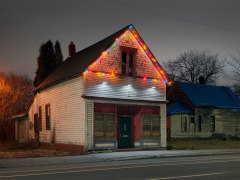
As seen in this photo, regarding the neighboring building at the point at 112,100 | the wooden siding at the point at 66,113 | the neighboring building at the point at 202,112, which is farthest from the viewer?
the neighboring building at the point at 202,112

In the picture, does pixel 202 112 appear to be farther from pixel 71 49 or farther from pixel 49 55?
pixel 49 55

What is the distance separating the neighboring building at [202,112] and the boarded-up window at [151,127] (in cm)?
1117

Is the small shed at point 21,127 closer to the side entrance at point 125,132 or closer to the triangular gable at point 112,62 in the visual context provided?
the side entrance at point 125,132

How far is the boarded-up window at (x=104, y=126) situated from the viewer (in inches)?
846

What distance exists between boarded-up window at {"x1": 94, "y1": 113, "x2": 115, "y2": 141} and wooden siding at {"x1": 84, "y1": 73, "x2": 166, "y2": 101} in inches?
56.1

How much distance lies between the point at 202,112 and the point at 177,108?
3.93 metres

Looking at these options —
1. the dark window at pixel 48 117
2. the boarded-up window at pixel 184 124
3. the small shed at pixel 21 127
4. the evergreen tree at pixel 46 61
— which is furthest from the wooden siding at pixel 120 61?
the evergreen tree at pixel 46 61

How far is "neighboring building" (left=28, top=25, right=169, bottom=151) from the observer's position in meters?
21.5

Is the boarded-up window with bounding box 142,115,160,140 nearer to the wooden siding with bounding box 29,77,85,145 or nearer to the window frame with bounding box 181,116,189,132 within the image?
the wooden siding with bounding box 29,77,85,145

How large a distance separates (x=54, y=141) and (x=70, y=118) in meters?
3.87

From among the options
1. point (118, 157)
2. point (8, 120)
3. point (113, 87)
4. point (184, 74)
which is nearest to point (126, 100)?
point (113, 87)

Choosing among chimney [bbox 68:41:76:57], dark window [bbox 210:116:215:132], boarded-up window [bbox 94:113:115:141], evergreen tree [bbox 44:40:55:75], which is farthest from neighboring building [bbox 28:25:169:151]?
evergreen tree [bbox 44:40:55:75]

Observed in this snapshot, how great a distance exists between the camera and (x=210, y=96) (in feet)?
133

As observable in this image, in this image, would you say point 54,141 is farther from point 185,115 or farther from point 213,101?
point 213,101
